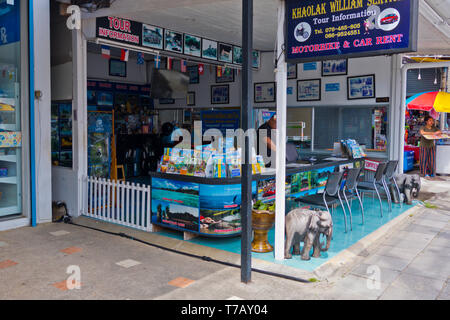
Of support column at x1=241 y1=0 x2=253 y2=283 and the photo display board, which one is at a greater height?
the photo display board

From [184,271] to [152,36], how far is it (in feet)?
14.8

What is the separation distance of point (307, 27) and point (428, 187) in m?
7.58

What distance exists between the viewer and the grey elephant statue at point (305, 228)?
15.8 ft

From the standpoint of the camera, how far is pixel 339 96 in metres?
9.20

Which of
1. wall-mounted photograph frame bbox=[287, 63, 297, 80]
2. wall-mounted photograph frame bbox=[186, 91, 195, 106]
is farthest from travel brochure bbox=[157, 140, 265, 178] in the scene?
wall-mounted photograph frame bbox=[186, 91, 195, 106]

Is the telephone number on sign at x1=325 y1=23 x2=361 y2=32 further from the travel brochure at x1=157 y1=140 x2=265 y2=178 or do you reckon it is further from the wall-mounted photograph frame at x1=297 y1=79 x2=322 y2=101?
the wall-mounted photograph frame at x1=297 y1=79 x2=322 y2=101

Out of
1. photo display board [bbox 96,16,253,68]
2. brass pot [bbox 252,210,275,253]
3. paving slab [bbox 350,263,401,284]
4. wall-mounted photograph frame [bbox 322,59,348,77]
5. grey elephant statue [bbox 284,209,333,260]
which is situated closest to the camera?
paving slab [bbox 350,263,401,284]

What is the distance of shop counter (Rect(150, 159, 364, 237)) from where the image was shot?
17.5 ft

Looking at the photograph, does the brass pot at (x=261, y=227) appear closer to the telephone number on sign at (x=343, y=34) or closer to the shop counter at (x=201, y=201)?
the shop counter at (x=201, y=201)

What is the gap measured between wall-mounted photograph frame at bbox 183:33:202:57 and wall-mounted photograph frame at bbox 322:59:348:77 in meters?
2.81

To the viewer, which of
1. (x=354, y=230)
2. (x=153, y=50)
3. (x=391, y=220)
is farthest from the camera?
(x=153, y=50)
